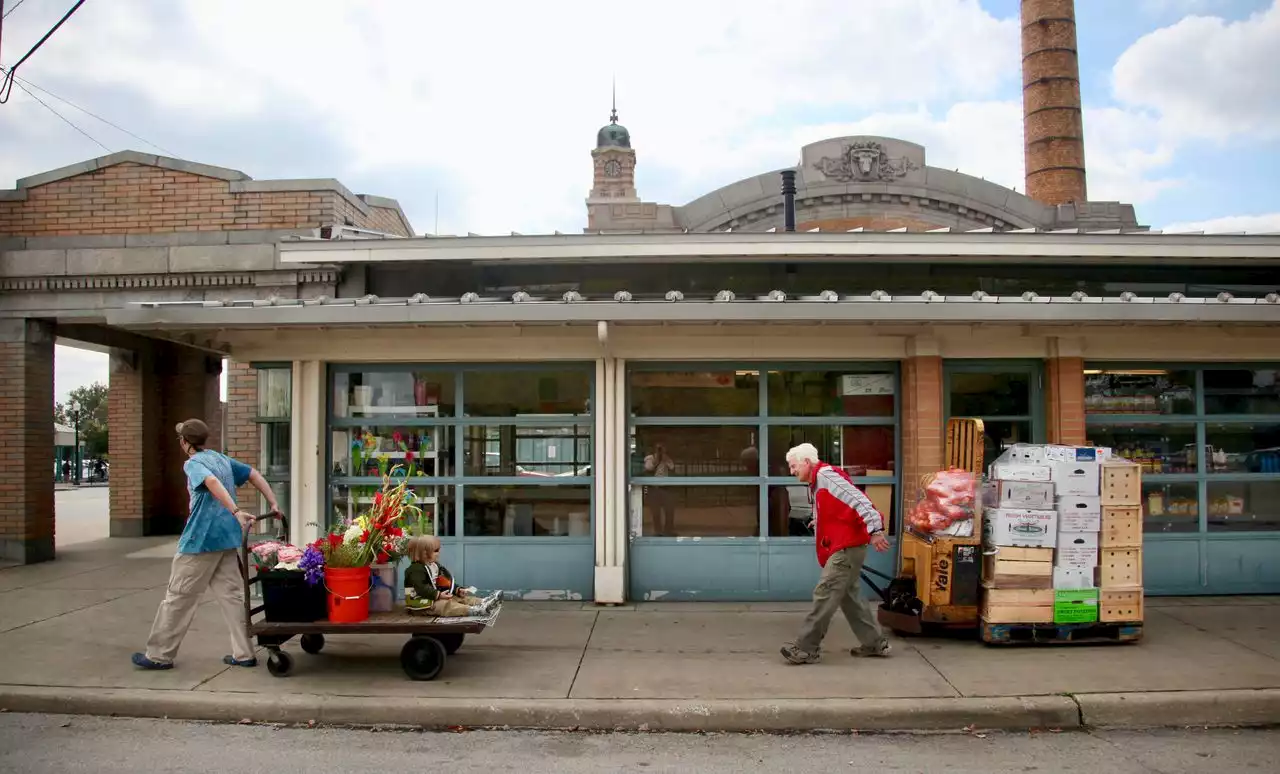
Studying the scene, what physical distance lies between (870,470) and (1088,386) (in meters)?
2.20

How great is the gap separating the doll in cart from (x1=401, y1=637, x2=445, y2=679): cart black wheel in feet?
0.63

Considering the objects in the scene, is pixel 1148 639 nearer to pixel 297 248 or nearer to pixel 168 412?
pixel 297 248

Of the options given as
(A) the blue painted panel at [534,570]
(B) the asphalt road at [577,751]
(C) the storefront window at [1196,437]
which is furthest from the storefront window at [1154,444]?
(A) the blue painted panel at [534,570]

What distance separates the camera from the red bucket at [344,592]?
20.0ft

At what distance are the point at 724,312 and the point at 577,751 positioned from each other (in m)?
3.59

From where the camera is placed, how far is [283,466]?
28.4 ft

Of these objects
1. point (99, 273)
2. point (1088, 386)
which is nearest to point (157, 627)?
point (99, 273)

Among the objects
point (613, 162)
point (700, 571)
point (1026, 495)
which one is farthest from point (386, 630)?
point (613, 162)

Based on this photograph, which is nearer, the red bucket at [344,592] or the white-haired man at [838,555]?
the red bucket at [344,592]

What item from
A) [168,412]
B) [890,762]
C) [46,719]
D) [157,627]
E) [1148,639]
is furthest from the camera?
[168,412]

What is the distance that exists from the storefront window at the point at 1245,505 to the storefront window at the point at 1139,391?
2.75 feet

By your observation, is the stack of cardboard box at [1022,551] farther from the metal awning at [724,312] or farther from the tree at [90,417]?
the tree at [90,417]

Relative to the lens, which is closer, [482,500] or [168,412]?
[482,500]

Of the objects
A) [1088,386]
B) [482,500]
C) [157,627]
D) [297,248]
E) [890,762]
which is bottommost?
[890,762]
